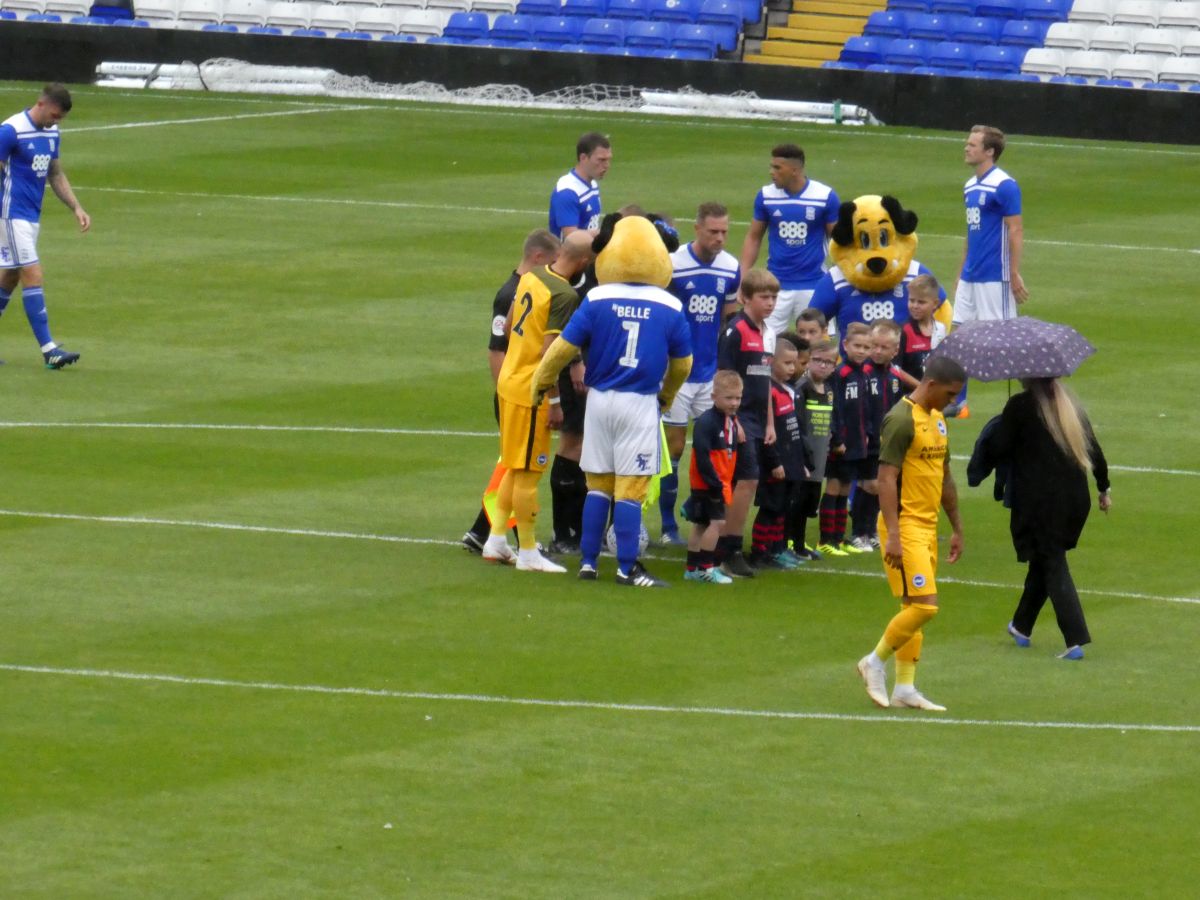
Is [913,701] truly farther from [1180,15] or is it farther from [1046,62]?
[1180,15]

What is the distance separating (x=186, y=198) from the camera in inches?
1176

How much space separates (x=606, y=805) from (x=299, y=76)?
33287mm

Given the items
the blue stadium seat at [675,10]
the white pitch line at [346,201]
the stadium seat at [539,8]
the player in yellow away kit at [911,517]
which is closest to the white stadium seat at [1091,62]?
the blue stadium seat at [675,10]

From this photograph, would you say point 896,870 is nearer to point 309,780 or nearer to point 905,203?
point 309,780

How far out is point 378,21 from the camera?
44.9m

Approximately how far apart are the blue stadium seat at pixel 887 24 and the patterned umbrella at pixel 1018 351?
30673 mm

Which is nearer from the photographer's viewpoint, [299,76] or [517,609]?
[517,609]

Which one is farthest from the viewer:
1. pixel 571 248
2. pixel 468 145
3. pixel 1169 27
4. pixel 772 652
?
pixel 1169 27

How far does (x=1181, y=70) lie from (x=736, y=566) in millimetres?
27023

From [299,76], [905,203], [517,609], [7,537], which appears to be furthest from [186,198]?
[517,609]

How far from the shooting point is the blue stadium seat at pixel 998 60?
40.2 metres

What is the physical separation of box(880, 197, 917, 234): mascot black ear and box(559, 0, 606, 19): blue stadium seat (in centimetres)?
2956

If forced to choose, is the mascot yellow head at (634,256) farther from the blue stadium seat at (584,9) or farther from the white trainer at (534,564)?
the blue stadium seat at (584,9)

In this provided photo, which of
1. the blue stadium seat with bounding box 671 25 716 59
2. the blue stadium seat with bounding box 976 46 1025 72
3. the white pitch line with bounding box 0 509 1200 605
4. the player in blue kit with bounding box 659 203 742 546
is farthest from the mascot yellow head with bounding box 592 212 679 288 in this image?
the blue stadium seat with bounding box 671 25 716 59
